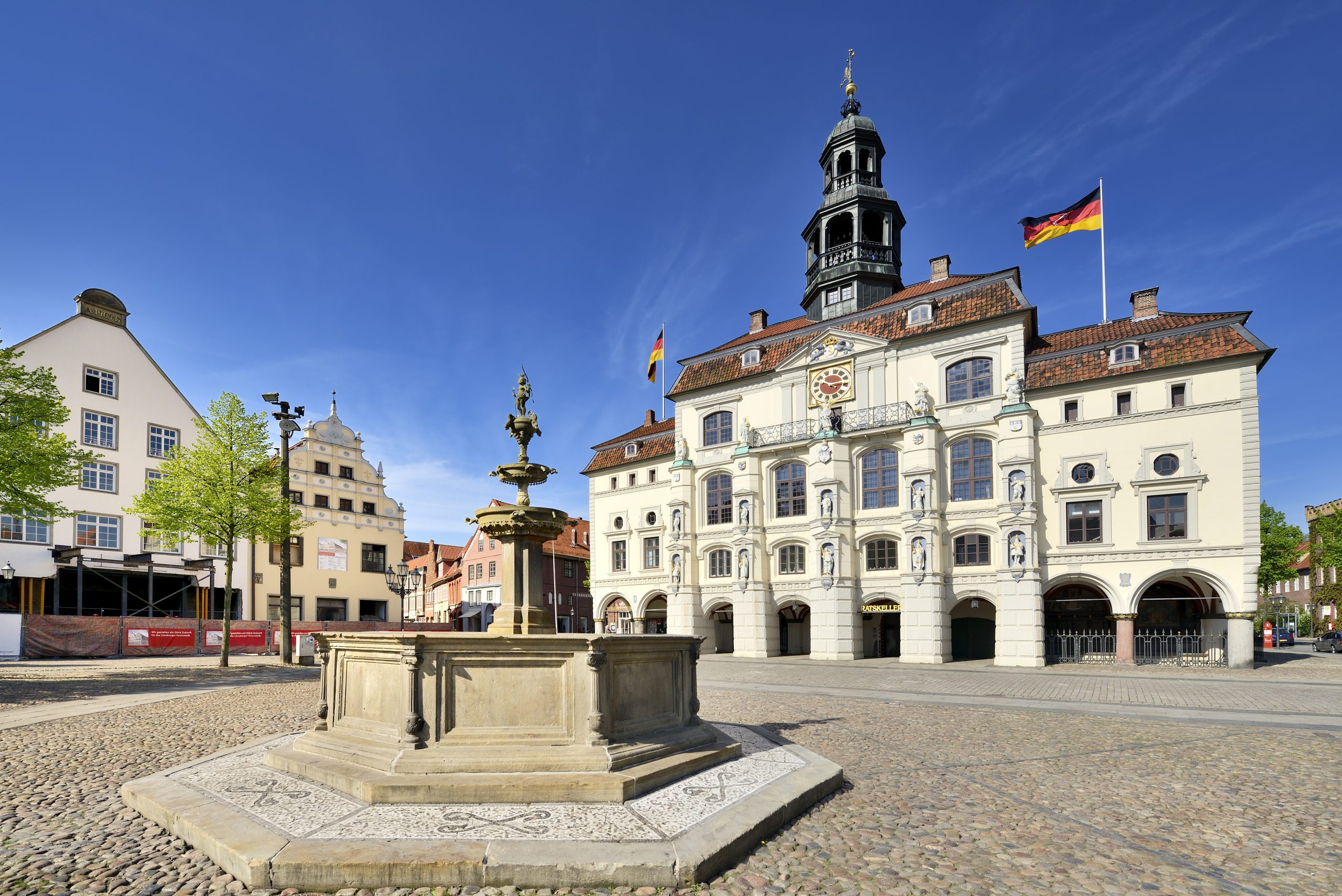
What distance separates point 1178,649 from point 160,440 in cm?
4923

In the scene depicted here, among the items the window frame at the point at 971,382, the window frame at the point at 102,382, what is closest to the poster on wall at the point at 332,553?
the window frame at the point at 102,382

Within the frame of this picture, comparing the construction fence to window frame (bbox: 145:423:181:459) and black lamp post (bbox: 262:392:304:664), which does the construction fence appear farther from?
window frame (bbox: 145:423:181:459)

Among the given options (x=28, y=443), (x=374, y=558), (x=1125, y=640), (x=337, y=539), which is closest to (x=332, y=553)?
(x=337, y=539)

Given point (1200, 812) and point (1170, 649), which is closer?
point (1200, 812)

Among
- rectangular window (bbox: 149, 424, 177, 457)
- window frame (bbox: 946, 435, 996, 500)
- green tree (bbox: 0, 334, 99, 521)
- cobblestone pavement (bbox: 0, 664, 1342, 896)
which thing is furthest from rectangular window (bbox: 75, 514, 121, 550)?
window frame (bbox: 946, 435, 996, 500)

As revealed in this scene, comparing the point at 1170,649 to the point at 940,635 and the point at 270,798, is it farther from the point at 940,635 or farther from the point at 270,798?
the point at 270,798

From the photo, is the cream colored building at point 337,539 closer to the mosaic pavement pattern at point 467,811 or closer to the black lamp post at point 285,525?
the black lamp post at point 285,525

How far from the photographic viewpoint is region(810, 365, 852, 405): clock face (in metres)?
35.4

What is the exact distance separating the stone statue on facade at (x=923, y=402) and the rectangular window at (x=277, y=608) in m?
36.1

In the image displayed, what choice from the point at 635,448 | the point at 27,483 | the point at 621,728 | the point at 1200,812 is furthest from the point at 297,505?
the point at 1200,812

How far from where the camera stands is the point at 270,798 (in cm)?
719

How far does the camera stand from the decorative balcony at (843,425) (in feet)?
110

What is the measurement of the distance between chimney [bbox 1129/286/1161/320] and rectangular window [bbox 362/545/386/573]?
147 ft

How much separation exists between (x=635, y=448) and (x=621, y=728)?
35904 mm
